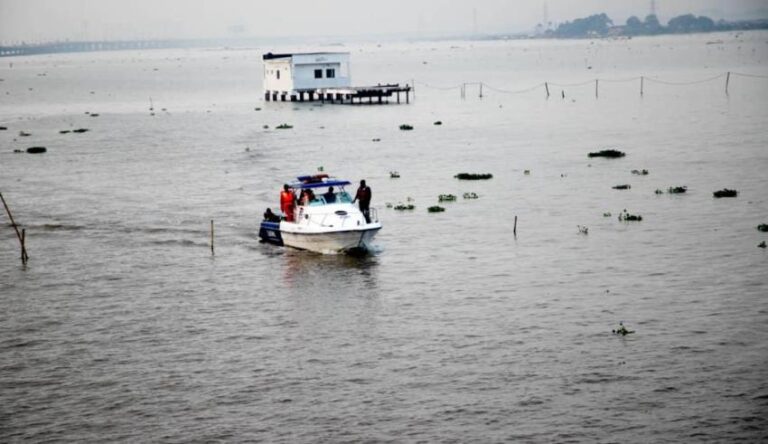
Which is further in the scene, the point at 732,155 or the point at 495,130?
the point at 495,130

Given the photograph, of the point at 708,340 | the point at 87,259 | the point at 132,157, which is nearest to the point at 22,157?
the point at 132,157

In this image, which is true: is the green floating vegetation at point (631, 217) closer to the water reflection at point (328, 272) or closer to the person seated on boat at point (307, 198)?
the water reflection at point (328, 272)

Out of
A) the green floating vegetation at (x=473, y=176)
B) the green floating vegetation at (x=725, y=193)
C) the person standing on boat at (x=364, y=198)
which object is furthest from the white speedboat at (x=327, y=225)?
the green floating vegetation at (x=725, y=193)

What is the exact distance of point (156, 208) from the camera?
5481cm

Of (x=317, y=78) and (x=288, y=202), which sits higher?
(x=317, y=78)

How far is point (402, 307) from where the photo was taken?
35.1 m

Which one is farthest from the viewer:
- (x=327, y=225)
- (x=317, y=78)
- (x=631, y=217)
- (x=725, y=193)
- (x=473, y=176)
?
(x=317, y=78)

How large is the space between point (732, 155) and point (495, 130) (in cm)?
2827

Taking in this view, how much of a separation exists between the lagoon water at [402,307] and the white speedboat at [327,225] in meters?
0.88

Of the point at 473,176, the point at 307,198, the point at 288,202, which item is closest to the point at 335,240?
the point at 307,198

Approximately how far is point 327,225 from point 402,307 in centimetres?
760

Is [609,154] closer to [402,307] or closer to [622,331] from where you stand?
[402,307]

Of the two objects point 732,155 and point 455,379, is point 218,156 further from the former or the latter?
point 455,379

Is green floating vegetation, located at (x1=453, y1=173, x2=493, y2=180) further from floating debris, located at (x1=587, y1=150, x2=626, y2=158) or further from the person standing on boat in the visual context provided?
the person standing on boat
